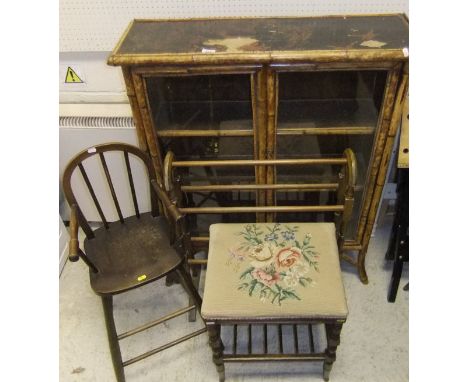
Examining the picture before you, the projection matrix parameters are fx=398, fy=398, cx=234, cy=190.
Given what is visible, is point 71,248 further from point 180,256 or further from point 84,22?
point 84,22

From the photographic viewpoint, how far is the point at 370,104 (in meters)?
1.61

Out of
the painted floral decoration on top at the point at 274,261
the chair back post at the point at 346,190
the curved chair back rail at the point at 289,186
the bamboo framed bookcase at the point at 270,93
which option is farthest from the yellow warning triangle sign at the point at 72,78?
the chair back post at the point at 346,190

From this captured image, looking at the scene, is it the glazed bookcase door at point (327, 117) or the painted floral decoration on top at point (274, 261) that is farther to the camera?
the glazed bookcase door at point (327, 117)

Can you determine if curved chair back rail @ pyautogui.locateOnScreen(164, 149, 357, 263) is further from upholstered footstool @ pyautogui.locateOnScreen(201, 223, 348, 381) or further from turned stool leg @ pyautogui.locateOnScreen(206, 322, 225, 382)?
turned stool leg @ pyautogui.locateOnScreen(206, 322, 225, 382)

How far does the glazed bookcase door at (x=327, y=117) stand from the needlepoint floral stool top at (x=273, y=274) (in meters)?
0.33

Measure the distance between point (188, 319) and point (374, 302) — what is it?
922 mm

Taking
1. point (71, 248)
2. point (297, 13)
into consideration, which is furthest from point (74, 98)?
point (297, 13)

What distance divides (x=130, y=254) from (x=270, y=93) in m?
0.84

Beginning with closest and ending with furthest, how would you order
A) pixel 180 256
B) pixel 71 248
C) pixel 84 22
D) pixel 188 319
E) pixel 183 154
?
pixel 71 248 < pixel 180 256 < pixel 84 22 < pixel 183 154 < pixel 188 319

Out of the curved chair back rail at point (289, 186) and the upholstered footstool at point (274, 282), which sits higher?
the curved chair back rail at point (289, 186)

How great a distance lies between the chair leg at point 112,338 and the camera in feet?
4.98

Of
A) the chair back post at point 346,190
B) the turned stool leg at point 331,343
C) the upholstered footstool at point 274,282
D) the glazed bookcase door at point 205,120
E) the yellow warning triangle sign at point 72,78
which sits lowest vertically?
the turned stool leg at point 331,343

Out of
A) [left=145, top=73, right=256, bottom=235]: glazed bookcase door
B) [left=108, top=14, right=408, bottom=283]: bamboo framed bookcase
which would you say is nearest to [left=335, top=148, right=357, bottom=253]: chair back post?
[left=108, top=14, right=408, bottom=283]: bamboo framed bookcase

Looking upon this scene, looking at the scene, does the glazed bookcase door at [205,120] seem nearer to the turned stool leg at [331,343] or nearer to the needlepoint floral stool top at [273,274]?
the needlepoint floral stool top at [273,274]
